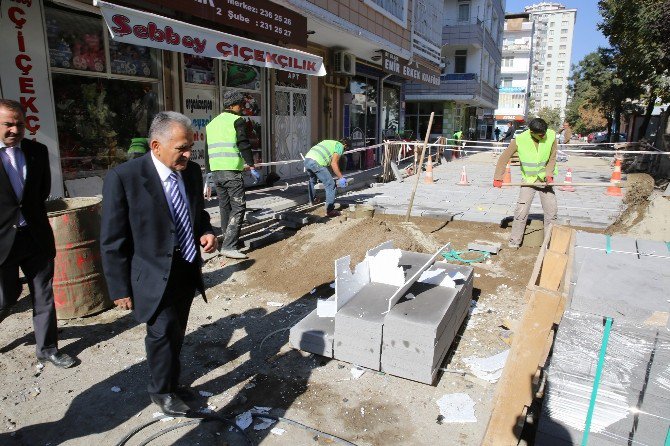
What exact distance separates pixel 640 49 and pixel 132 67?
1213 centimetres

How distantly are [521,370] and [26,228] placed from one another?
327cm

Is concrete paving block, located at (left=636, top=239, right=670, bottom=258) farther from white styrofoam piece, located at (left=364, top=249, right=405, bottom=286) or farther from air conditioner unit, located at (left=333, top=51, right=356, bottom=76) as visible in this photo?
air conditioner unit, located at (left=333, top=51, right=356, bottom=76)

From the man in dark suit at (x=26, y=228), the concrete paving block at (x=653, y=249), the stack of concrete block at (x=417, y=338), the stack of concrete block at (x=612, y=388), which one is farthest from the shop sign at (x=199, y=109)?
the stack of concrete block at (x=612, y=388)

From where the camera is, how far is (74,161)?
7.18 meters

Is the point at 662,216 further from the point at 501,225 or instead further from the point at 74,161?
the point at 74,161

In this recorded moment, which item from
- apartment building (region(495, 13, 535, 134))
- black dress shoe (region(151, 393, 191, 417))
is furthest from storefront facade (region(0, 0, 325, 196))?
apartment building (region(495, 13, 535, 134))

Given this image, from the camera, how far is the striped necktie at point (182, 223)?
2.66 meters

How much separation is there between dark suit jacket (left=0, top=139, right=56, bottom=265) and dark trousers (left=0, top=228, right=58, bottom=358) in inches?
2.0

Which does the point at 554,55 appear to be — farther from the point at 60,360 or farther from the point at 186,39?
the point at 60,360

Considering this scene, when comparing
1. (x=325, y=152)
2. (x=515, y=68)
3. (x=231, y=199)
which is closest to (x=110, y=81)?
(x=231, y=199)

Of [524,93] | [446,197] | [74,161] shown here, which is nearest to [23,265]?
[74,161]

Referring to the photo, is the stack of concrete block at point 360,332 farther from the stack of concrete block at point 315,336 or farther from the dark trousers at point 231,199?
the dark trousers at point 231,199

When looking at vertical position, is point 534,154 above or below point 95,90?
below

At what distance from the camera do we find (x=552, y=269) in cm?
340
